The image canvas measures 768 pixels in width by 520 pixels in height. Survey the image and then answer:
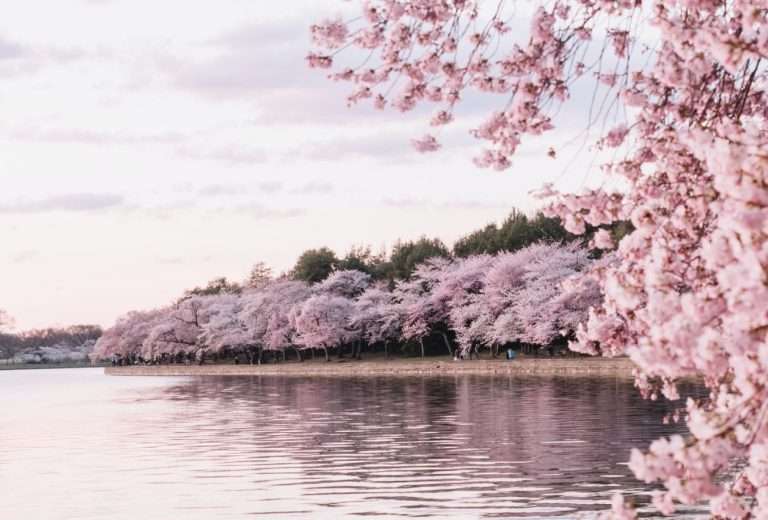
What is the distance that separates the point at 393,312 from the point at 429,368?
1445cm

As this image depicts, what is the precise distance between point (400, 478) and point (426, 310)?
57434 millimetres

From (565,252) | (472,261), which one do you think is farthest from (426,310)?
(565,252)

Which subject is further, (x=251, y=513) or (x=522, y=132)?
(x=251, y=513)

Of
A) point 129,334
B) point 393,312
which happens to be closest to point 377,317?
point 393,312

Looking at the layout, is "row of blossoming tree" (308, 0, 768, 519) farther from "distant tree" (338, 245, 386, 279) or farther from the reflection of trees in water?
"distant tree" (338, 245, 386, 279)

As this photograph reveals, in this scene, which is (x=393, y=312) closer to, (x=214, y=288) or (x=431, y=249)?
(x=431, y=249)

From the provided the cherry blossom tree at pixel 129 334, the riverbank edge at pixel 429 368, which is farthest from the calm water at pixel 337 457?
the cherry blossom tree at pixel 129 334

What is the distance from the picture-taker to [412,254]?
295ft

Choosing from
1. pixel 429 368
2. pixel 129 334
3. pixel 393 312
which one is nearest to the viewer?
pixel 429 368

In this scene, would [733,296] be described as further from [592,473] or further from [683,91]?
[592,473]

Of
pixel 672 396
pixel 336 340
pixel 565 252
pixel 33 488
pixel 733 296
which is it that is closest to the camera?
pixel 733 296

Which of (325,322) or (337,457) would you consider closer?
(337,457)

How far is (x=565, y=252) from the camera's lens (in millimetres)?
72625

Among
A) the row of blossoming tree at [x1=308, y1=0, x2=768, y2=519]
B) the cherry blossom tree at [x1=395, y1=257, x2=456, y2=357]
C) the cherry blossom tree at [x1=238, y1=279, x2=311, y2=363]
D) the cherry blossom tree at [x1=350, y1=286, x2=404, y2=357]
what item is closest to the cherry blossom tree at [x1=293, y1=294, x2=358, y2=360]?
the cherry blossom tree at [x1=350, y1=286, x2=404, y2=357]
